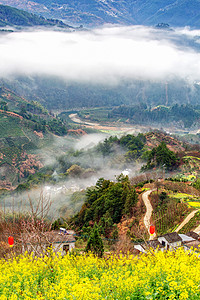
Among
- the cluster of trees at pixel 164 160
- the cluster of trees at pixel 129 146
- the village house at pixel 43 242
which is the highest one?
the cluster of trees at pixel 129 146

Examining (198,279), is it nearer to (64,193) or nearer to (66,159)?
(64,193)

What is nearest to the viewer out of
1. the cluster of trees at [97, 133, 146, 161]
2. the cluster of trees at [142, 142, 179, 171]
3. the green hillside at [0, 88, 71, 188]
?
the cluster of trees at [142, 142, 179, 171]

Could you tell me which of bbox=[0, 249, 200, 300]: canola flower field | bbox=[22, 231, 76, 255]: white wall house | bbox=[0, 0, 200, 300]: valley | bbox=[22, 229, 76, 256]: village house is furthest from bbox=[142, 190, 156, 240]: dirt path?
bbox=[0, 249, 200, 300]: canola flower field

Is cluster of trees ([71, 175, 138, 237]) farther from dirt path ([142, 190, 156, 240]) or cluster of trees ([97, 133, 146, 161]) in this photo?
cluster of trees ([97, 133, 146, 161])

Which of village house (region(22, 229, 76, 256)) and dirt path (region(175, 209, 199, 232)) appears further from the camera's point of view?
dirt path (region(175, 209, 199, 232))

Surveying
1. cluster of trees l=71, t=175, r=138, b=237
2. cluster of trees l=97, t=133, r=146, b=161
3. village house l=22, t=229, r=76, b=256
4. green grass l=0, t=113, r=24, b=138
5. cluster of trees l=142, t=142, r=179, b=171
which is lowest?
cluster of trees l=71, t=175, r=138, b=237

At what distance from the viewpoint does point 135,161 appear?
298ft

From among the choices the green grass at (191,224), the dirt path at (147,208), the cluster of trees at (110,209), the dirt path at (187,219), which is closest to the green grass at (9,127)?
the cluster of trees at (110,209)

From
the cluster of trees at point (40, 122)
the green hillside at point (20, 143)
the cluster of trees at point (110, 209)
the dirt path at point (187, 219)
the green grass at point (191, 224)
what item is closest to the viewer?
the green grass at point (191, 224)

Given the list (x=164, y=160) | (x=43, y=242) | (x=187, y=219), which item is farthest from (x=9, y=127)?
(x=43, y=242)

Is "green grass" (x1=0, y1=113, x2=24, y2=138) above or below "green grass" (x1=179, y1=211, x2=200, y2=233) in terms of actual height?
above

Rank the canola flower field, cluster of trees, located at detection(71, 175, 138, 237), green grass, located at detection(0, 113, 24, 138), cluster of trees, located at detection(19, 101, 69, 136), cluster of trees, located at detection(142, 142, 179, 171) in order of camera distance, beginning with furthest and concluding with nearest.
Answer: cluster of trees, located at detection(19, 101, 69, 136) < green grass, located at detection(0, 113, 24, 138) < cluster of trees, located at detection(142, 142, 179, 171) < cluster of trees, located at detection(71, 175, 138, 237) < the canola flower field

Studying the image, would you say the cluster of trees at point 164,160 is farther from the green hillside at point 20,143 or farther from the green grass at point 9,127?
the green grass at point 9,127

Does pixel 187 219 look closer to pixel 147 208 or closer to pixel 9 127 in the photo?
pixel 147 208
